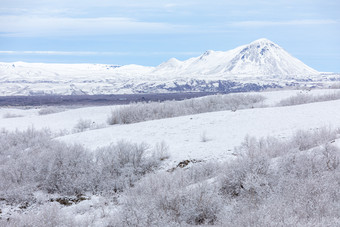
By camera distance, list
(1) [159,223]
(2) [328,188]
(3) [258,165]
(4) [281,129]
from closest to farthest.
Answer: (1) [159,223] → (2) [328,188] → (3) [258,165] → (4) [281,129]

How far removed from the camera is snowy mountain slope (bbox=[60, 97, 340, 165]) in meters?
11.3

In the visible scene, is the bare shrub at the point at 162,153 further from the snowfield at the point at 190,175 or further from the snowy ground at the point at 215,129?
the snowy ground at the point at 215,129

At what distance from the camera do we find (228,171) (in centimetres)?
741

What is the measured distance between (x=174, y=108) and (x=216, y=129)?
7.42m

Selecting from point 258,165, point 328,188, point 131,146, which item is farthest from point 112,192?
point 328,188

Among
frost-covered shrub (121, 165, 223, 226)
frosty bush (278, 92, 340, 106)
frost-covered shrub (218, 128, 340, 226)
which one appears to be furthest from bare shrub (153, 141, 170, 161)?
frosty bush (278, 92, 340, 106)

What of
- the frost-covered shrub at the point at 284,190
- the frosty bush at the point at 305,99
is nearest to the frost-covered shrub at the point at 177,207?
the frost-covered shrub at the point at 284,190

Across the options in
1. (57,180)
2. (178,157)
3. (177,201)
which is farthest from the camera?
(178,157)

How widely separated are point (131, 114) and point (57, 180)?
10.8 m

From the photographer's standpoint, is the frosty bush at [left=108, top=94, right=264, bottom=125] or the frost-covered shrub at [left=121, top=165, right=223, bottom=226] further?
the frosty bush at [left=108, top=94, right=264, bottom=125]

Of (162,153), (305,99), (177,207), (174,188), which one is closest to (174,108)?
(305,99)

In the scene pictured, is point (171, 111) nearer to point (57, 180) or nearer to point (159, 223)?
point (57, 180)

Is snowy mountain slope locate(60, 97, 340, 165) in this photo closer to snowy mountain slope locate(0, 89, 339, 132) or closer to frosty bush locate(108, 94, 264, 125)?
frosty bush locate(108, 94, 264, 125)

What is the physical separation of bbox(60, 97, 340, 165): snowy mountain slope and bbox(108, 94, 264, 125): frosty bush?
11.2ft
